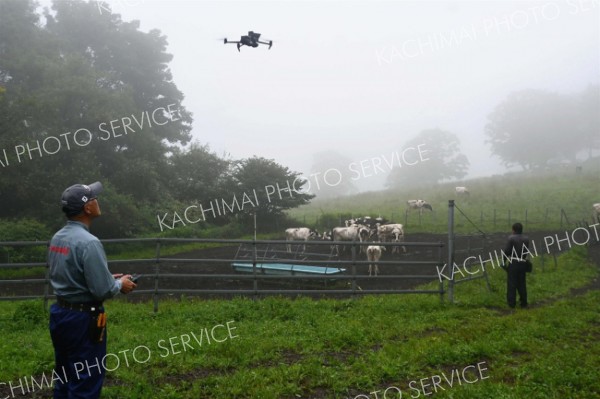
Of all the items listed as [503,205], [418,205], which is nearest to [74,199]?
[418,205]

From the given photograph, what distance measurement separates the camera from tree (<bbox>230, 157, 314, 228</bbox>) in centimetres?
2753

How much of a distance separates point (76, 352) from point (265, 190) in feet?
79.5

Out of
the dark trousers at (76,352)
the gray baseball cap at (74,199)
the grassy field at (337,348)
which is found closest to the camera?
the dark trousers at (76,352)

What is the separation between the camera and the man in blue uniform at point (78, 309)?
10.8ft

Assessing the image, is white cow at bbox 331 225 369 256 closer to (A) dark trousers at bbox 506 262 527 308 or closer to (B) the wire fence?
(B) the wire fence

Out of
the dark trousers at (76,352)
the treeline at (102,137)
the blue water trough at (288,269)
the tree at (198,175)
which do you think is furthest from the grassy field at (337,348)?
the tree at (198,175)

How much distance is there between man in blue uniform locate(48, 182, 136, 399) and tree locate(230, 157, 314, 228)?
23446mm

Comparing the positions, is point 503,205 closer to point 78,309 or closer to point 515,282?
point 515,282

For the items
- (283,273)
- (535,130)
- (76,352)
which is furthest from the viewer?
(535,130)

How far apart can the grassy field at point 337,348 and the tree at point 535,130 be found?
58.8 metres

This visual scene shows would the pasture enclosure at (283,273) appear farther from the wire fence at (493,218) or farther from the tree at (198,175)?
the tree at (198,175)

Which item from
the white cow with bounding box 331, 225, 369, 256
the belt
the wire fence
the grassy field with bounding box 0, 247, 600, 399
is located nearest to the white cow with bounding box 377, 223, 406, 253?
the white cow with bounding box 331, 225, 369, 256

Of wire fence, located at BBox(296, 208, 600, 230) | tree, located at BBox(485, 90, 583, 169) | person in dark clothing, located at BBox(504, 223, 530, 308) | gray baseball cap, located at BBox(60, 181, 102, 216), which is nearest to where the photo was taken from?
gray baseball cap, located at BBox(60, 181, 102, 216)

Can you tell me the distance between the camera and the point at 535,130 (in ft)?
200
